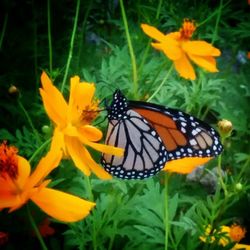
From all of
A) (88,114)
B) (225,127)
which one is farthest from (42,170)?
(225,127)

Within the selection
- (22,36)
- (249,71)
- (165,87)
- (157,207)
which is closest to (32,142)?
(157,207)

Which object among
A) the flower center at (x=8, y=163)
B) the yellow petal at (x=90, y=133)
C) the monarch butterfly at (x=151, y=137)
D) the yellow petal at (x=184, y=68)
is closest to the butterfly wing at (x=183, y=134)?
the monarch butterfly at (x=151, y=137)

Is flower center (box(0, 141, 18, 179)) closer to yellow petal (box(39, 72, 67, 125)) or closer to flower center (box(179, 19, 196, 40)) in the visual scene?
yellow petal (box(39, 72, 67, 125))

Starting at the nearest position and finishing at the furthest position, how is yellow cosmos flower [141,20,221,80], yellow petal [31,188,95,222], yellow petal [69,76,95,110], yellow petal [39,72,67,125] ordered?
yellow petal [31,188,95,222]
yellow petal [39,72,67,125]
yellow petal [69,76,95,110]
yellow cosmos flower [141,20,221,80]

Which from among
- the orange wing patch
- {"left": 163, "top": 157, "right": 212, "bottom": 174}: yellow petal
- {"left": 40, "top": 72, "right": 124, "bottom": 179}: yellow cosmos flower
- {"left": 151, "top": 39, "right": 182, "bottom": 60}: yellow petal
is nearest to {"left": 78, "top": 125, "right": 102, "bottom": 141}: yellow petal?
{"left": 40, "top": 72, "right": 124, "bottom": 179}: yellow cosmos flower

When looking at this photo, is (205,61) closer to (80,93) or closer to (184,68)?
(184,68)

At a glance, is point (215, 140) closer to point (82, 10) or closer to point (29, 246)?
point (29, 246)

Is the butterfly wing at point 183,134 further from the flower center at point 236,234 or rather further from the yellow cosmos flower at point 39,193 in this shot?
the yellow cosmos flower at point 39,193
